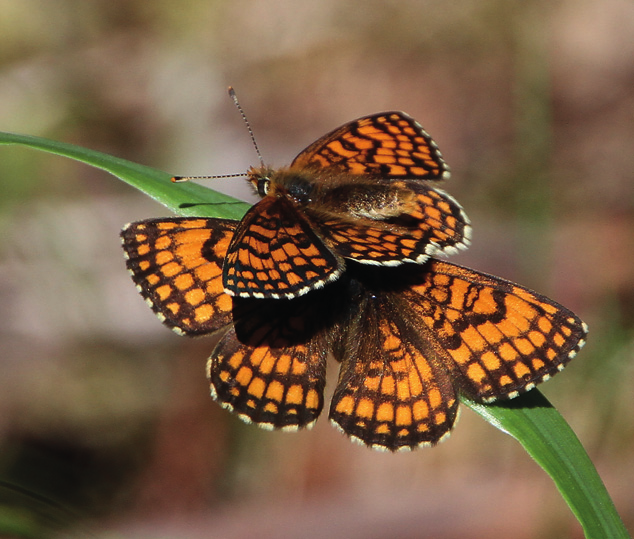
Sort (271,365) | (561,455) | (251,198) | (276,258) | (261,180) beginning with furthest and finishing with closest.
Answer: (251,198) → (261,180) → (271,365) → (561,455) → (276,258)

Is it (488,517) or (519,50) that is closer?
(488,517)

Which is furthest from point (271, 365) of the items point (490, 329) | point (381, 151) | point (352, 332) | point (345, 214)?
point (381, 151)

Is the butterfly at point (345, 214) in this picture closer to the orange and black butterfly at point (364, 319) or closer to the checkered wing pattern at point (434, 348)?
the orange and black butterfly at point (364, 319)

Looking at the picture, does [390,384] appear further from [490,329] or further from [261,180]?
[261,180]

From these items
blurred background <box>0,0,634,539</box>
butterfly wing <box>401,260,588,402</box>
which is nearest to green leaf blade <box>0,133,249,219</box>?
butterfly wing <box>401,260,588,402</box>

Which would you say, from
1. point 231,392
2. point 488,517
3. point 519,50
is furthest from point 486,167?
point 231,392

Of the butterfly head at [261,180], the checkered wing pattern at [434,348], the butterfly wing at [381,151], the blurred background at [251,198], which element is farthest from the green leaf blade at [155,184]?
the blurred background at [251,198]

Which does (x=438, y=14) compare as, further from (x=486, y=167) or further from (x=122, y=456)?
(x=122, y=456)
